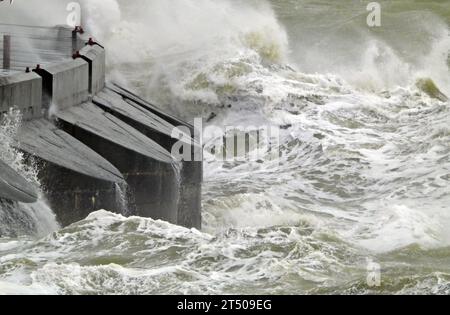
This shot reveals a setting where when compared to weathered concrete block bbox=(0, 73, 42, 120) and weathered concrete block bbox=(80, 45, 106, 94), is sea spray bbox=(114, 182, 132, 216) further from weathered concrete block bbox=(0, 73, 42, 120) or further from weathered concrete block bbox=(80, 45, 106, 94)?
weathered concrete block bbox=(80, 45, 106, 94)

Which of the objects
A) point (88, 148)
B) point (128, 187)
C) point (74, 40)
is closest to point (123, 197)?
point (128, 187)

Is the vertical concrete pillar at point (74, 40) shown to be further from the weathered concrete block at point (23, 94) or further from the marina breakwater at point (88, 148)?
the weathered concrete block at point (23, 94)

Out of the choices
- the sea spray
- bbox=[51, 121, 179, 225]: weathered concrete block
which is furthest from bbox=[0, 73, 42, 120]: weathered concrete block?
the sea spray

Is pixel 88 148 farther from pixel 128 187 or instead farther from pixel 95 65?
pixel 95 65

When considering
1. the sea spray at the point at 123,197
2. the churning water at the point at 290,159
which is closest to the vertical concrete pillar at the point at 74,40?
the churning water at the point at 290,159

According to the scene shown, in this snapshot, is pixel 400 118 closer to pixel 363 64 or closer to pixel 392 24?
pixel 363 64
